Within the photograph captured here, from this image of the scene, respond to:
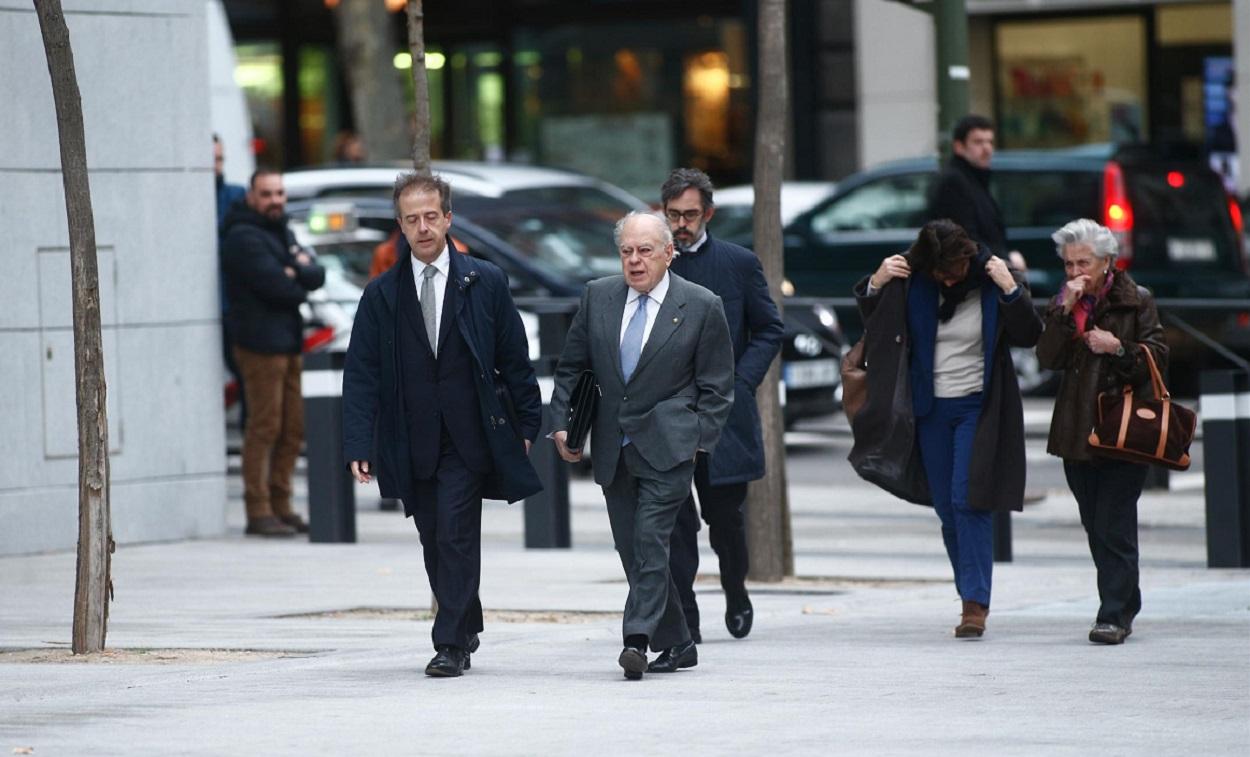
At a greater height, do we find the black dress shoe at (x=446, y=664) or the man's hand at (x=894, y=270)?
the man's hand at (x=894, y=270)

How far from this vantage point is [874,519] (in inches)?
580

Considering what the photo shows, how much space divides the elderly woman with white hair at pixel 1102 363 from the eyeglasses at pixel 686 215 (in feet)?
4.50

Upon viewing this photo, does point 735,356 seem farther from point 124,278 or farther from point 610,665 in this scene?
point 124,278

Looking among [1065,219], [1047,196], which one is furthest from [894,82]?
[1065,219]

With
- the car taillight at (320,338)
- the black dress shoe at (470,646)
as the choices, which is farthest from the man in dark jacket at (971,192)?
the black dress shoe at (470,646)

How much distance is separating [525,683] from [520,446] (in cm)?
83

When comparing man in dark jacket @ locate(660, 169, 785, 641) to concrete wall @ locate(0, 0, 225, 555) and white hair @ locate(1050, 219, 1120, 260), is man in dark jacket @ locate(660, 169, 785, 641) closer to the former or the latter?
white hair @ locate(1050, 219, 1120, 260)

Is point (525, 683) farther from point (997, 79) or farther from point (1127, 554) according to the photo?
point (997, 79)

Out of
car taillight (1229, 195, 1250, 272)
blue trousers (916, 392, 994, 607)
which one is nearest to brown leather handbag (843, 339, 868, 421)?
blue trousers (916, 392, 994, 607)

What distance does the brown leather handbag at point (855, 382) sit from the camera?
32.8ft

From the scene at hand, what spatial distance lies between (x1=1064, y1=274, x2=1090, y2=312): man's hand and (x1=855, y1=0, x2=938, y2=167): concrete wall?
17463 millimetres

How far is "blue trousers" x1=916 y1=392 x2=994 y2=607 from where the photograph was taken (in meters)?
9.75

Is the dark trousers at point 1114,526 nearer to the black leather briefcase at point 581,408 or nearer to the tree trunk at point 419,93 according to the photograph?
the black leather briefcase at point 581,408

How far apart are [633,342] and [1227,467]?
4.40 metres
